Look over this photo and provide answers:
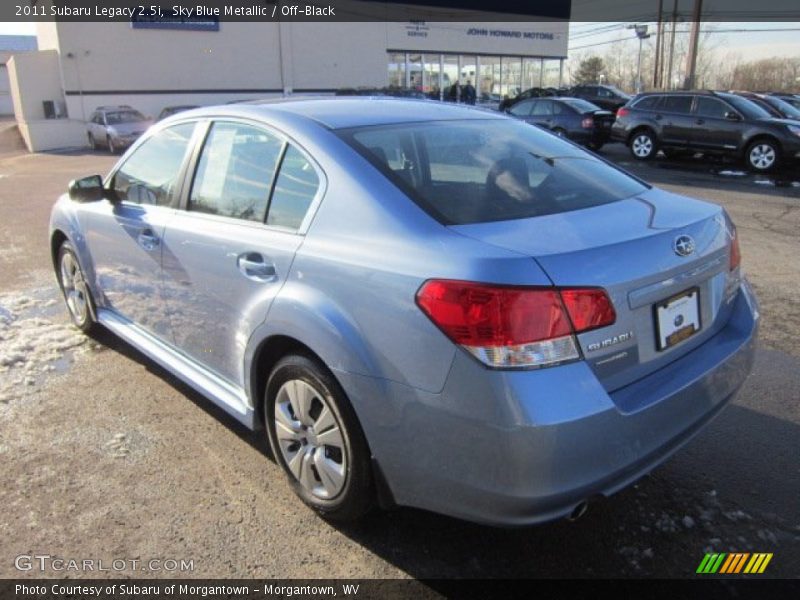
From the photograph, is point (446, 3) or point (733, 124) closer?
point (733, 124)

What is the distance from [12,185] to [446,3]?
30.6 metres

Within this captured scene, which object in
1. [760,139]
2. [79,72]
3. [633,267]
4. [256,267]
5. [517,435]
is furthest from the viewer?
[79,72]

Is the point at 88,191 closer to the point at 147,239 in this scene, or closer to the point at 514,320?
the point at 147,239

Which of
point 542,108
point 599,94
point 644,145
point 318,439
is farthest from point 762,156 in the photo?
point 599,94

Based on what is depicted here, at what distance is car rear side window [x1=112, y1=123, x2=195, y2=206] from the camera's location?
12.0 ft

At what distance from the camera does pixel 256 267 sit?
9.34 feet

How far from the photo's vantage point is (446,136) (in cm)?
315

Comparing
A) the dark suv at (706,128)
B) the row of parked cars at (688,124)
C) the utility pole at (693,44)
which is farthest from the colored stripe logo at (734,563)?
the utility pole at (693,44)

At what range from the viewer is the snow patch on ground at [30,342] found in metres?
4.30

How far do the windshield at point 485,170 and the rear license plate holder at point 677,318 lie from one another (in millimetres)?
532

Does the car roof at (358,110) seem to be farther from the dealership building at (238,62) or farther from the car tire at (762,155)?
the dealership building at (238,62)

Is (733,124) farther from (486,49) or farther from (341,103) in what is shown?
(486,49)

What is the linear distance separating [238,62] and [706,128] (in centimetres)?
2471

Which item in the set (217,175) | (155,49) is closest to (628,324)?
(217,175)
